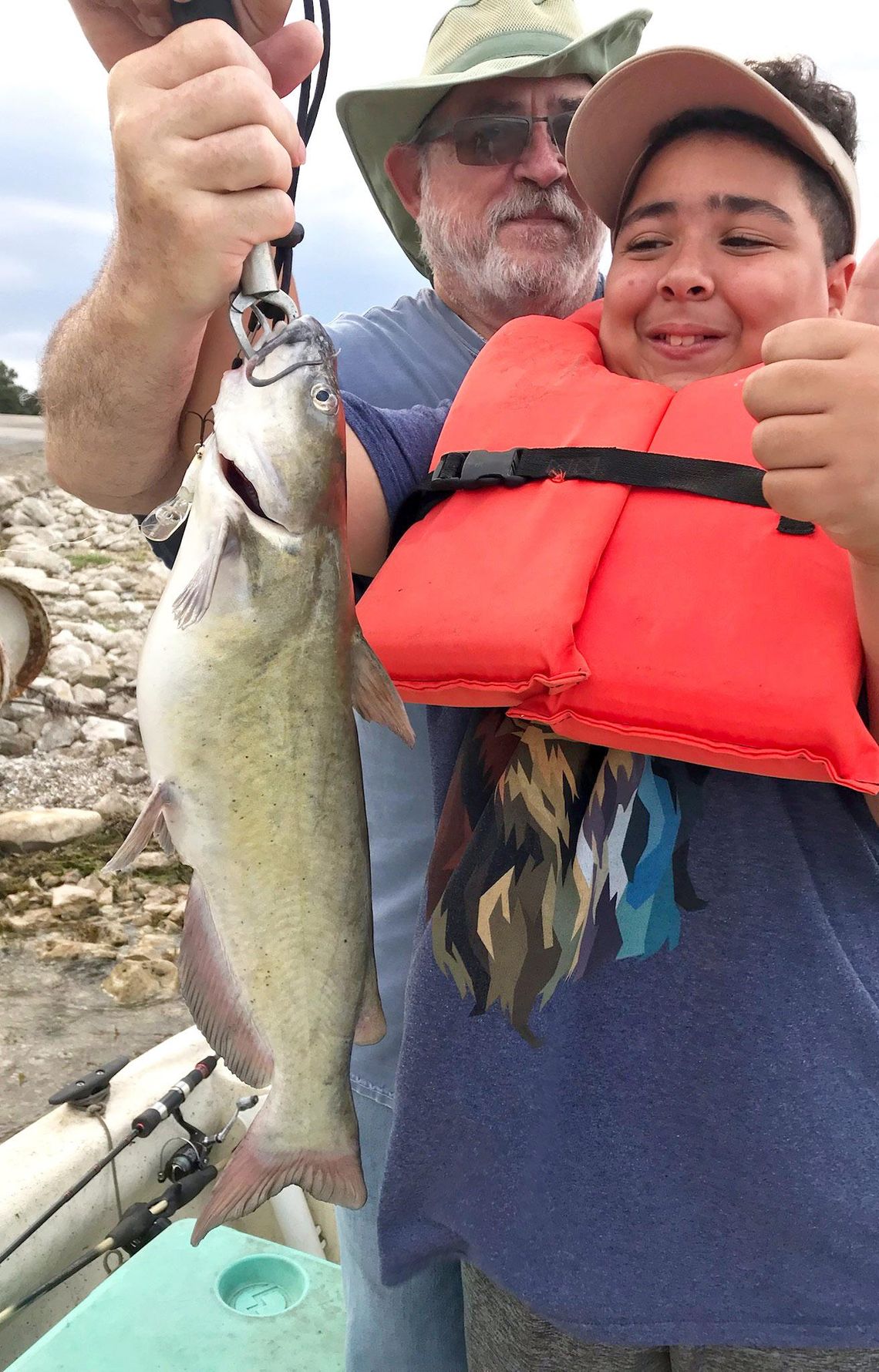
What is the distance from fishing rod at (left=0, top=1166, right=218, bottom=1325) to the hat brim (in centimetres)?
370

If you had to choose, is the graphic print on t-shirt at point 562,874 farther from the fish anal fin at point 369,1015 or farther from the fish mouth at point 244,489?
the fish mouth at point 244,489

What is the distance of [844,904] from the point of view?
1854 mm

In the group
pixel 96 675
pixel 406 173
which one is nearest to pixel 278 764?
pixel 406 173

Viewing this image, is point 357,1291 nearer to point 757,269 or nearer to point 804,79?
point 757,269

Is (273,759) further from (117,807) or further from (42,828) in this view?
(117,807)

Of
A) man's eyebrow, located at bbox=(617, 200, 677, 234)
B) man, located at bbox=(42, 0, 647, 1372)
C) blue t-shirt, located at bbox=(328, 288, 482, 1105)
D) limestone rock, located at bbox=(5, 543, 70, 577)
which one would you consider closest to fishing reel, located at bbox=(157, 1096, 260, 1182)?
man, located at bbox=(42, 0, 647, 1372)

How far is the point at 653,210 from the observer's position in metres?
2.19

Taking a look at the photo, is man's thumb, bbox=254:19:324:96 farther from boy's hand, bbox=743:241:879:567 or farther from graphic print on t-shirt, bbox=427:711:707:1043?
graphic print on t-shirt, bbox=427:711:707:1043

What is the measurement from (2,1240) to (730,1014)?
2757 millimetres

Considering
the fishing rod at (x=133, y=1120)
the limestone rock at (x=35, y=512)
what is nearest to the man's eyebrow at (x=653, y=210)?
the fishing rod at (x=133, y=1120)

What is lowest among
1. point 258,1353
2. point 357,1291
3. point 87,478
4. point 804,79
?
point 258,1353

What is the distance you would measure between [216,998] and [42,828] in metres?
7.27

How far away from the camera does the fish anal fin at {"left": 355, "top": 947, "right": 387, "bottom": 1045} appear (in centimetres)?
175

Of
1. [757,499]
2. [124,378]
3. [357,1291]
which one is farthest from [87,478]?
[357,1291]
